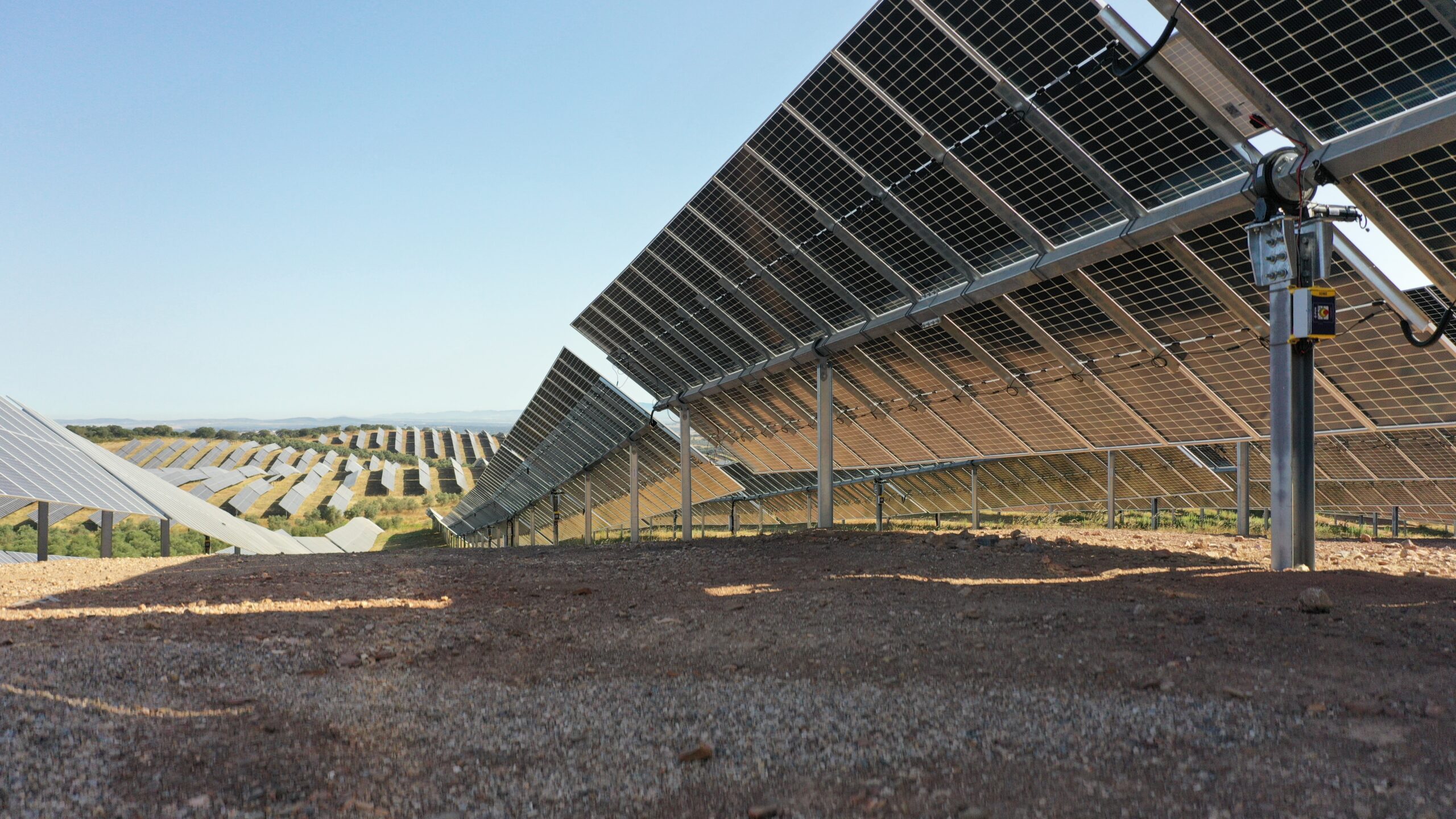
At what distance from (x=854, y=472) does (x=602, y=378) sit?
11.5m

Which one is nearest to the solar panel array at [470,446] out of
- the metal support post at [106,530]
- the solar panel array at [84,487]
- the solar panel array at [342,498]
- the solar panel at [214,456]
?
the solar panel at [214,456]

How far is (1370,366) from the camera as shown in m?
14.8

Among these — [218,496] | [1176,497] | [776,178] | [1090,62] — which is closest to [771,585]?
[1090,62]

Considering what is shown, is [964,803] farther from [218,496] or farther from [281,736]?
[218,496]

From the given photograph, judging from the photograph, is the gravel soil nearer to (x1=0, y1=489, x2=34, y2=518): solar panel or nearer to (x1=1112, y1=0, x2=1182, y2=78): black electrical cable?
(x1=1112, y1=0, x2=1182, y2=78): black electrical cable

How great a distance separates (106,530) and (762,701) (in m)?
21.2

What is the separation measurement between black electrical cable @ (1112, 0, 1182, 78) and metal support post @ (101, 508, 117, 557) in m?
22.5

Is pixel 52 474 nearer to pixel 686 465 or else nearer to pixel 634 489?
pixel 686 465

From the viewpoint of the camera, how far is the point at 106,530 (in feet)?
70.0

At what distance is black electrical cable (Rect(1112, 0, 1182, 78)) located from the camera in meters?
10.8

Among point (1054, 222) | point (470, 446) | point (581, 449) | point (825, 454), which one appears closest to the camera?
point (1054, 222)

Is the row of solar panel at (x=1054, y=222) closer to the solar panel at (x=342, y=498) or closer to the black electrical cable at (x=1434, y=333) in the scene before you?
the black electrical cable at (x=1434, y=333)

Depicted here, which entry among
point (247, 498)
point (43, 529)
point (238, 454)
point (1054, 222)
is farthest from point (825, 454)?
point (238, 454)

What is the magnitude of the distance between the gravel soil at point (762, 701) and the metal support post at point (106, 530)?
10885 mm
